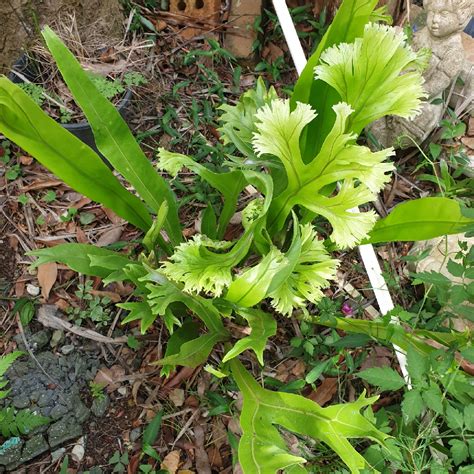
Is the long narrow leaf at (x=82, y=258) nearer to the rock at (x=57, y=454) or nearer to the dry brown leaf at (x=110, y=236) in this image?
the dry brown leaf at (x=110, y=236)

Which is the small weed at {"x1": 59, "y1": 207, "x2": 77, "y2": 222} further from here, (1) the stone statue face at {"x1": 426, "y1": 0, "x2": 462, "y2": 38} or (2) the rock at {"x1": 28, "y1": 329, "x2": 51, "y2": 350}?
(1) the stone statue face at {"x1": 426, "y1": 0, "x2": 462, "y2": 38}

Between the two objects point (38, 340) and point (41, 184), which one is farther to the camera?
point (41, 184)

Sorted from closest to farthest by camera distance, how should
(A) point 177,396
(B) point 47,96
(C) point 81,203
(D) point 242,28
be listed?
(A) point 177,396 < (B) point 47,96 < (C) point 81,203 < (D) point 242,28

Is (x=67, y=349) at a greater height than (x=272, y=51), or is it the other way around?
(x=272, y=51)

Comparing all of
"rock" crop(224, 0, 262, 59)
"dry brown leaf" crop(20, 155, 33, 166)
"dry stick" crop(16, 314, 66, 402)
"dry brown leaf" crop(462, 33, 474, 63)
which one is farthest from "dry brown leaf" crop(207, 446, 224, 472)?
"dry brown leaf" crop(462, 33, 474, 63)

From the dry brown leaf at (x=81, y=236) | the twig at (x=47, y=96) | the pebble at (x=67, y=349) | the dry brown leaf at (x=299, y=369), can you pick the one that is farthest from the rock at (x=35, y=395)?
the twig at (x=47, y=96)

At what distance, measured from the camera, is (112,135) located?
1227 millimetres

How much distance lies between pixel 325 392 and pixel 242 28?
122cm

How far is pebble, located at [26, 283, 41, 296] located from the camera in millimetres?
1528

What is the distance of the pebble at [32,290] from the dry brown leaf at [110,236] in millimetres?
207

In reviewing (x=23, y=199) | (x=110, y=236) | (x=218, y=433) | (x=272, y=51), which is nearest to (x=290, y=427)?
(x=218, y=433)

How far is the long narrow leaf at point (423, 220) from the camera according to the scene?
113 centimetres

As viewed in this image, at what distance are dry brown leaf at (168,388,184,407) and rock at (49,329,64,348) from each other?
33 cm

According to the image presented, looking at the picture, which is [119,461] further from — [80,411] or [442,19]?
[442,19]
